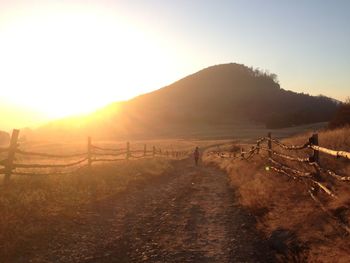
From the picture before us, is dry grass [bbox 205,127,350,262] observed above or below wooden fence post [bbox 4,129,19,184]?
below

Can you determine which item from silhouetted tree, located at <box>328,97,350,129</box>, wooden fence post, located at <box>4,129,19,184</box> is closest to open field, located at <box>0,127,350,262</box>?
wooden fence post, located at <box>4,129,19,184</box>

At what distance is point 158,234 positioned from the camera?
10.2m

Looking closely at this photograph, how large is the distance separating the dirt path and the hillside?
313 ft

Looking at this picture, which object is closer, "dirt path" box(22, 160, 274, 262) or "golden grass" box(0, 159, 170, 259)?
"dirt path" box(22, 160, 274, 262)

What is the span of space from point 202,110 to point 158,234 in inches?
5673

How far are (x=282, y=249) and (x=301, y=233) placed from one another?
0.52 m

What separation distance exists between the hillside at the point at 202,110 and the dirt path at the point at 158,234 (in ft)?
313

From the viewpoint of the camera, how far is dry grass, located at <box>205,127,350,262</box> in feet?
24.0

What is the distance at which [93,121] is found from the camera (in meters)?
141

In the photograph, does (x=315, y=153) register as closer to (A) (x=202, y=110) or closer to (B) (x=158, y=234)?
(B) (x=158, y=234)

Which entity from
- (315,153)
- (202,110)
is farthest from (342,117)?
(202,110)

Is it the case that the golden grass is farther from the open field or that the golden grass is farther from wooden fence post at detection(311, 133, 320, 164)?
wooden fence post at detection(311, 133, 320, 164)

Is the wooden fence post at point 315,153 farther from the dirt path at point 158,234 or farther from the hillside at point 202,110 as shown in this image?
the hillside at point 202,110

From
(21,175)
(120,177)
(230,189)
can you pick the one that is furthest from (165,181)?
(21,175)
